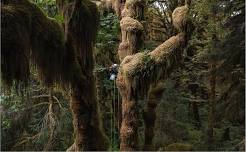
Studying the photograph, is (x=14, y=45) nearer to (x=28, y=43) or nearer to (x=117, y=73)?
(x=28, y=43)

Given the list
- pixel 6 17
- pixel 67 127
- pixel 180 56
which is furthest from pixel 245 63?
pixel 67 127

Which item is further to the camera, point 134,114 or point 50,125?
point 50,125

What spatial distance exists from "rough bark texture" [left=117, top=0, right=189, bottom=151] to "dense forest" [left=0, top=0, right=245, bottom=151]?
0.02m

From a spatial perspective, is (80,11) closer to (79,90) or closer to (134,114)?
(79,90)

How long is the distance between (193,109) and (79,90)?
10.8 m

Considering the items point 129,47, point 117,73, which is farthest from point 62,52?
point 129,47

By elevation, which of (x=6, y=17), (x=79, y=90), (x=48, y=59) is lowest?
(x=79, y=90)

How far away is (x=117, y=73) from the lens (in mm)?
10789

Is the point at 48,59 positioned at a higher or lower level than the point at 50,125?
higher

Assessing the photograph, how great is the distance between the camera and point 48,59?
744cm

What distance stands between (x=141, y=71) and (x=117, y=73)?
0.83 m

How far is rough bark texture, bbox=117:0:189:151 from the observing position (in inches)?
401

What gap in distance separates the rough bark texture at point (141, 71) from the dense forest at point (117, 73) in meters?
0.02

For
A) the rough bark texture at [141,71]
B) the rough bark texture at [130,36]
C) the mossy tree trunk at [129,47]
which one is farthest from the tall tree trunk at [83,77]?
the rough bark texture at [130,36]
